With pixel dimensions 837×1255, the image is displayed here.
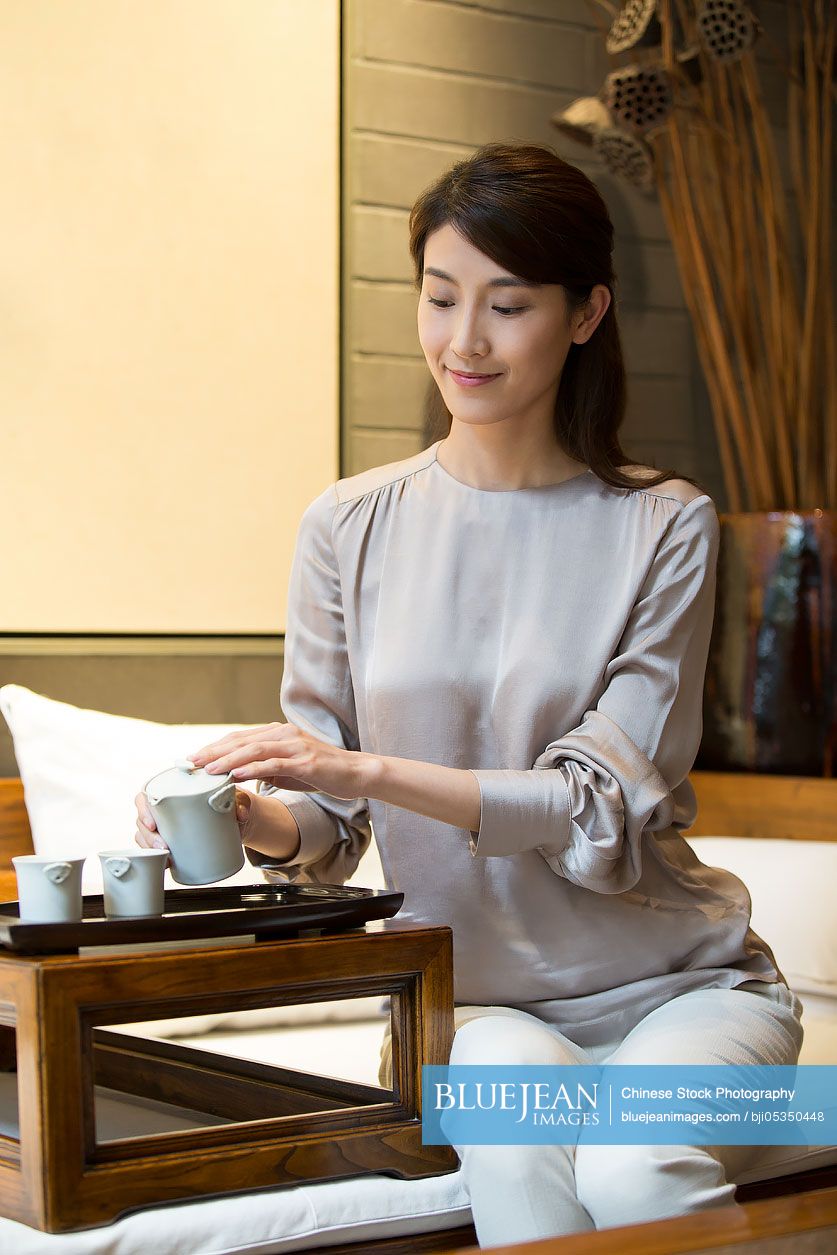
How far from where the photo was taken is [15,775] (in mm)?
2145

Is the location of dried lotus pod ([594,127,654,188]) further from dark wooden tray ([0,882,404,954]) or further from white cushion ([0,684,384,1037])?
Result: dark wooden tray ([0,882,404,954])

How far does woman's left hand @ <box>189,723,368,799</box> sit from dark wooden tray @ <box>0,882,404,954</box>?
0.10 m

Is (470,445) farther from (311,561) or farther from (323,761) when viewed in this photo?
(323,761)

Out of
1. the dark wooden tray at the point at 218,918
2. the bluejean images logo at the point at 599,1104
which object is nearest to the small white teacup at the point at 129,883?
the dark wooden tray at the point at 218,918

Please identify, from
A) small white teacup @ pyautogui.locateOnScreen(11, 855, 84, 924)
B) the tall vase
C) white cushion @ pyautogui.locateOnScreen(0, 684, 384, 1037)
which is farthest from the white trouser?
the tall vase

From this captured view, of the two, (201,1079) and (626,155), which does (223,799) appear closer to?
(201,1079)

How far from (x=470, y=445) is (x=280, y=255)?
3.02 feet

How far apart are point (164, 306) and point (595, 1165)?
1.53 metres

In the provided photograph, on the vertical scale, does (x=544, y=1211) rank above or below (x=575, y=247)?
below

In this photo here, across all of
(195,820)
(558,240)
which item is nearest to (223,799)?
(195,820)

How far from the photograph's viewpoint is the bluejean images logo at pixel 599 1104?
1.24 metres

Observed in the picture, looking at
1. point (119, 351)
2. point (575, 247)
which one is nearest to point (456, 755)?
point (575, 247)

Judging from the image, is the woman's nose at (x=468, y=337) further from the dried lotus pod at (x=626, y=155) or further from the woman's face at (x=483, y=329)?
the dried lotus pod at (x=626, y=155)

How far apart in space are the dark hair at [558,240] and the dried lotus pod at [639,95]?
3.36 feet
